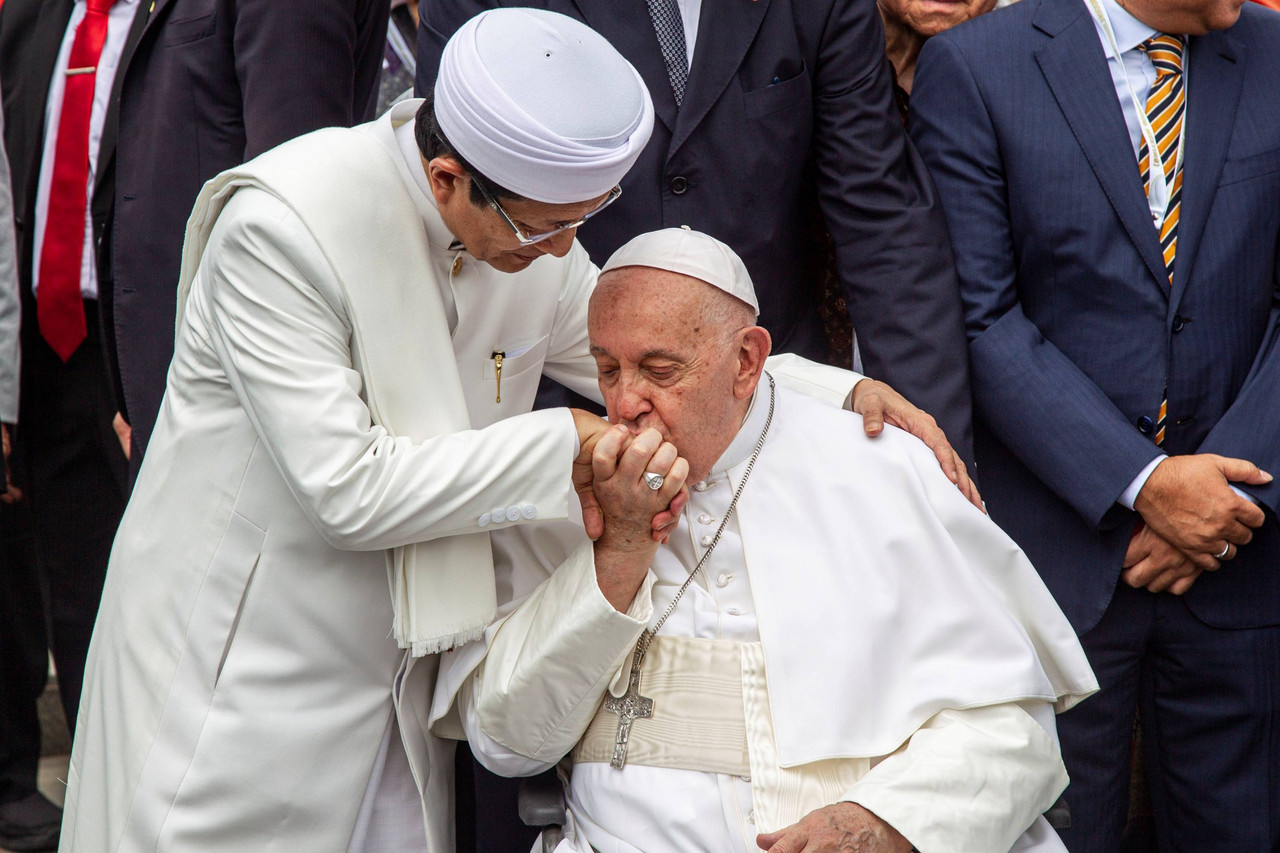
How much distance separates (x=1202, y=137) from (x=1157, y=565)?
1056 mm

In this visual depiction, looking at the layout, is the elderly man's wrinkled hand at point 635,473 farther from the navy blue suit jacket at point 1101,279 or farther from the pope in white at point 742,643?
the navy blue suit jacket at point 1101,279

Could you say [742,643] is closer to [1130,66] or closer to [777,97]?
[777,97]

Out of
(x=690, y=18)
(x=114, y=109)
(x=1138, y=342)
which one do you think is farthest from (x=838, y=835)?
(x=114, y=109)

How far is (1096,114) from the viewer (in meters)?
3.34

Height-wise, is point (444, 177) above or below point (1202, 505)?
above

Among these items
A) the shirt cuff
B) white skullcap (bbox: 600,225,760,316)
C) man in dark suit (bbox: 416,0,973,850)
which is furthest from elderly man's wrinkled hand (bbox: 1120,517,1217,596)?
white skullcap (bbox: 600,225,760,316)

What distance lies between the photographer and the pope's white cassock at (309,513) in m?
2.41

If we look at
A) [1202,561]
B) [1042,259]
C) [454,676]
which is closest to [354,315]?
[454,676]

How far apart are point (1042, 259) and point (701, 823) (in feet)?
5.45

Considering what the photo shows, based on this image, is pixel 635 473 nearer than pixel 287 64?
Yes

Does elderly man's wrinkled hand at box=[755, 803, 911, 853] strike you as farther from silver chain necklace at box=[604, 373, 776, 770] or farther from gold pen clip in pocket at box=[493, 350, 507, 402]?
gold pen clip in pocket at box=[493, 350, 507, 402]

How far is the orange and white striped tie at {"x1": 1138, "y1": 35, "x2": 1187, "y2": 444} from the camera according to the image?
132 inches

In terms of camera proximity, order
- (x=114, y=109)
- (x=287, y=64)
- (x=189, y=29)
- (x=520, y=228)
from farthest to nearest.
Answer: (x=114, y=109), (x=189, y=29), (x=287, y=64), (x=520, y=228)

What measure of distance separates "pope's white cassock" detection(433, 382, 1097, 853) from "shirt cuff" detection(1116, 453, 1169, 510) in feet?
1.56
